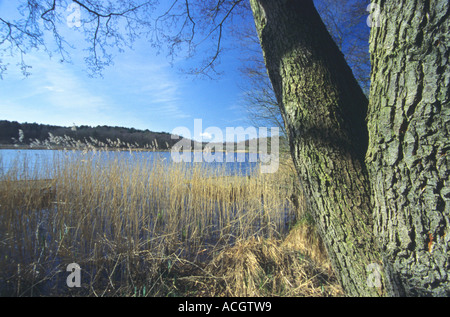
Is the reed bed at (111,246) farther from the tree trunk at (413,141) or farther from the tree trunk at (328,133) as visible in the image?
the tree trunk at (413,141)

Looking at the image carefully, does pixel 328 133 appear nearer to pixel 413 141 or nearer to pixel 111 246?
pixel 413 141

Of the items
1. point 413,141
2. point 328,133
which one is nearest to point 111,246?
point 328,133

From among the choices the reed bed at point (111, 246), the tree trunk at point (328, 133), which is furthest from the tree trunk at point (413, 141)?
the reed bed at point (111, 246)

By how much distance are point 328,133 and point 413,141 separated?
1.02 ft

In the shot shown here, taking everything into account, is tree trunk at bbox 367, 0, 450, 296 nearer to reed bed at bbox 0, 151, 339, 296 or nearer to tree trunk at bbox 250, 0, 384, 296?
tree trunk at bbox 250, 0, 384, 296

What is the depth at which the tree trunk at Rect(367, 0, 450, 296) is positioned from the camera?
0.73 meters

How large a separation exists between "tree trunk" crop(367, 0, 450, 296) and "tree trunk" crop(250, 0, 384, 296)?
11 centimetres

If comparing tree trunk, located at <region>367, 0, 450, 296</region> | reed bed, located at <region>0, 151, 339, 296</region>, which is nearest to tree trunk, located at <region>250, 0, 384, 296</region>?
tree trunk, located at <region>367, 0, 450, 296</region>

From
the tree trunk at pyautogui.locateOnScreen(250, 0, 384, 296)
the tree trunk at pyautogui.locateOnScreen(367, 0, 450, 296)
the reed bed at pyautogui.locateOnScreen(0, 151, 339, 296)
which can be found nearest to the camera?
the tree trunk at pyautogui.locateOnScreen(367, 0, 450, 296)

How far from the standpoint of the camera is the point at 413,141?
2.52ft

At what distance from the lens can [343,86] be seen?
3.44 ft
